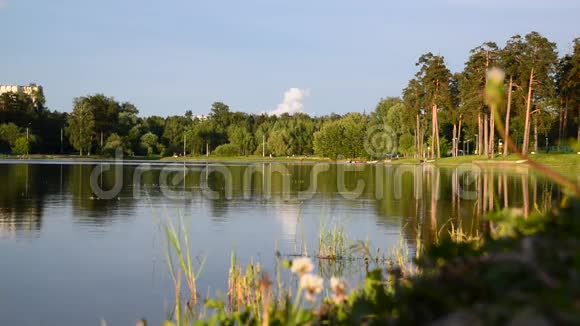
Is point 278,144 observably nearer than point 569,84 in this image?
No

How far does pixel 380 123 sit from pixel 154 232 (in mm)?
97075

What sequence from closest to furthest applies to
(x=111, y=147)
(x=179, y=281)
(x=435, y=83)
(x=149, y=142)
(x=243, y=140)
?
(x=179, y=281)
(x=435, y=83)
(x=111, y=147)
(x=149, y=142)
(x=243, y=140)

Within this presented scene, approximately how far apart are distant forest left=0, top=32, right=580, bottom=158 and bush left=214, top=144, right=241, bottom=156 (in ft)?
0.62

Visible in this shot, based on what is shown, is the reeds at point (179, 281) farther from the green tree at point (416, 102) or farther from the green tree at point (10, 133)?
the green tree at point (10, 133)

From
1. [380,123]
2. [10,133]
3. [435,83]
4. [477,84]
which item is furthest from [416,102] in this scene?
[10,133]

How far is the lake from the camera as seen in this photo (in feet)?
28.2

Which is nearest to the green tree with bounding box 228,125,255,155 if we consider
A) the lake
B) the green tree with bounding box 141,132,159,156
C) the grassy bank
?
the green tree with bounding box 141,132,159,156

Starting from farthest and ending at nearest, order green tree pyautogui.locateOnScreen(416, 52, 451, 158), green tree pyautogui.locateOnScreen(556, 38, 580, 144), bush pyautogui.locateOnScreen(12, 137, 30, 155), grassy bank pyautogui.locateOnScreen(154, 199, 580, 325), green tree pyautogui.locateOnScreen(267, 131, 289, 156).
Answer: green tree pyautogui.locateOnScreen(267, 131, 289, 156) → bush pyautogui.locateOnScreen(12, 137, 30, 155) → green tree pyautogui.locateOnScreen(416, 52, 451, 158) → green tree pyautogui.locateOnScreen(556, 38, 580, 144) → grassy bank pyautogui.locateOnScreen(154, 199, 580, 325)

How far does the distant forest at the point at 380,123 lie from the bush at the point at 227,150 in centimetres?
19

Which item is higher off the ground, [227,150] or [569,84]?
[569,84]

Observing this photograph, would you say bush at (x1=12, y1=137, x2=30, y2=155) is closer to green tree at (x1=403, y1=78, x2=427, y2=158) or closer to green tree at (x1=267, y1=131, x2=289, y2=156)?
green tree at (x1=267, y1=131, x2=289, y2=156)

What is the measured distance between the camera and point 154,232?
14.9 metres

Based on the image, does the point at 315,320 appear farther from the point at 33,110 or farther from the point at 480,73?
the point at 33,110

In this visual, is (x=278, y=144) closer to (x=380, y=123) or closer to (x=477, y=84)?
(x=380, y=123)
